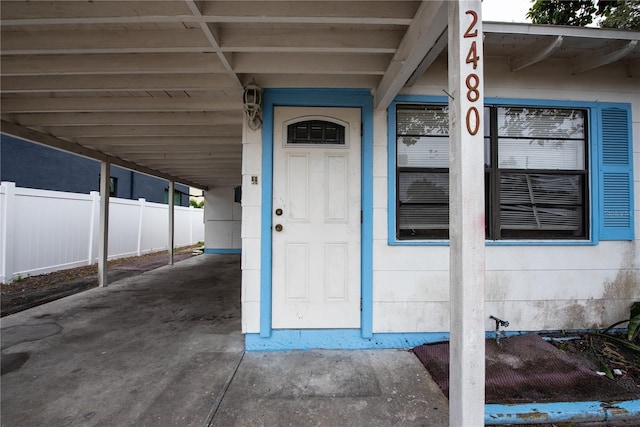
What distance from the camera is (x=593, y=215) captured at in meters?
2.98

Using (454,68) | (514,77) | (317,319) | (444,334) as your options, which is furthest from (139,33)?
(444,334)

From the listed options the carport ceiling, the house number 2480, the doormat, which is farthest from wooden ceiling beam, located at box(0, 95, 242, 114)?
the doormat

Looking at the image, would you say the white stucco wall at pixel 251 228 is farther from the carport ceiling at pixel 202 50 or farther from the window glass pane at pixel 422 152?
the window glass pane at pixel 422 152

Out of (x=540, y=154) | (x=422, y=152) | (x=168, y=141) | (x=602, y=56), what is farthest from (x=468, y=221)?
(x=168, y=141)

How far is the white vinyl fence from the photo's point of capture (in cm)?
539

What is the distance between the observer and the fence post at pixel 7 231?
525cm

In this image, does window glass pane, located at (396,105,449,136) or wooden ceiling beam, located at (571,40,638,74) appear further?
window glass pane, located at (396,105,449,136)

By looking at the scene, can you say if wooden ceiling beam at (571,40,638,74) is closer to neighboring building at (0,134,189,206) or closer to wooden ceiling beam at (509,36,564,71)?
Answer: wooden ceiling beam at (509,36,564,71)

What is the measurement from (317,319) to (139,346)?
1880mm

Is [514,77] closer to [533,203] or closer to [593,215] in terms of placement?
[533,203]

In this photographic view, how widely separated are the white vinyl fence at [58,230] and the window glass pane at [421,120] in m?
6.99

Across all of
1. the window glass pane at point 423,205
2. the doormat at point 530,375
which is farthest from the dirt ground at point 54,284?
the doormat at point 530,375

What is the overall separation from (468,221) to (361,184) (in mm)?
1558

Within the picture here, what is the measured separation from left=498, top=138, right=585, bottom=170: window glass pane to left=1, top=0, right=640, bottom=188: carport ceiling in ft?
2.65
